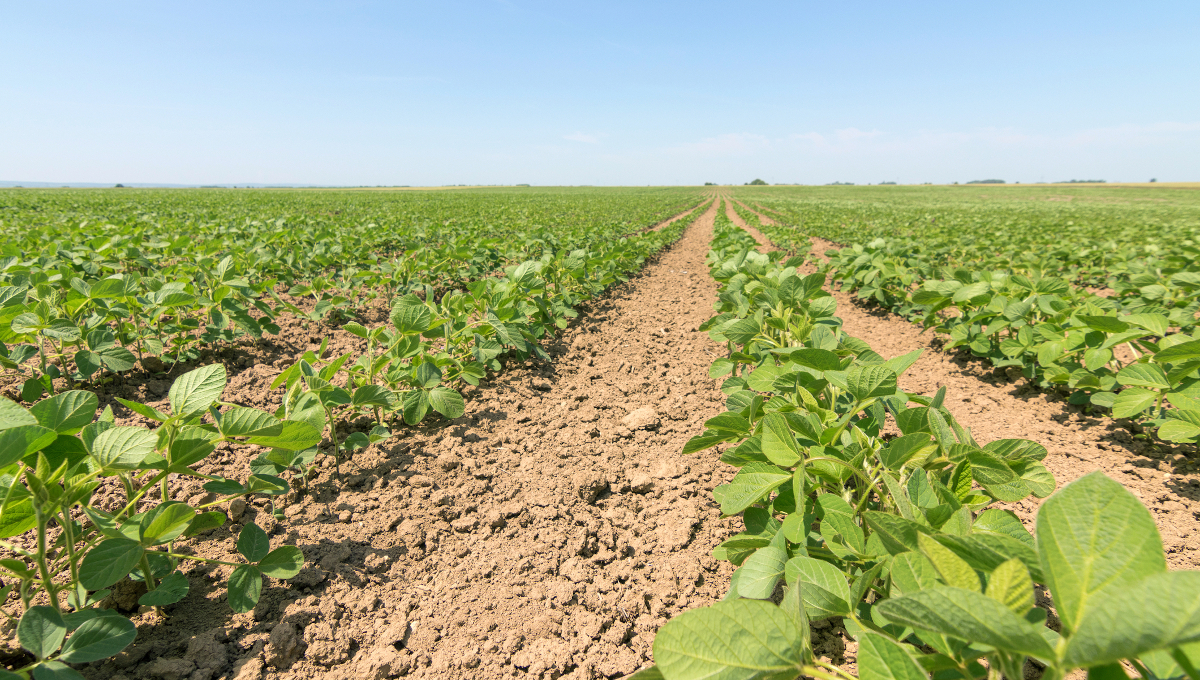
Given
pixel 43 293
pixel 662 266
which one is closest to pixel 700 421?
pixel 43 293

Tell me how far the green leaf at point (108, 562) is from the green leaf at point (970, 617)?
53.8 inches

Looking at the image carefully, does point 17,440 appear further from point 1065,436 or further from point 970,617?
point 1065,436

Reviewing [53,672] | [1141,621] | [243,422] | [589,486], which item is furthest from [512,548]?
[1141,621]

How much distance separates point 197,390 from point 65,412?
0.69 ft

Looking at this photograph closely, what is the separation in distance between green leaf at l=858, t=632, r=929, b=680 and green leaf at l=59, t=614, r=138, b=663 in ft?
4.20

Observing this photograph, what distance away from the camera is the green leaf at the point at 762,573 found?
1040mm

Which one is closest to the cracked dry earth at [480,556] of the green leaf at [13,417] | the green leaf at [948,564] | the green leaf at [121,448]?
the green leaf at [121,448]

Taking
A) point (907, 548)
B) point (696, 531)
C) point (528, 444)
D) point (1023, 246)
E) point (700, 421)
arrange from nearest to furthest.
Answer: point (907, 548) < point (696, 531) < point (528, 444) < point (700, 421) < point (1023, 246)

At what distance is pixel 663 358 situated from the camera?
3.85 meters

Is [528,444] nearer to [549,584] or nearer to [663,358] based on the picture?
[549,584]

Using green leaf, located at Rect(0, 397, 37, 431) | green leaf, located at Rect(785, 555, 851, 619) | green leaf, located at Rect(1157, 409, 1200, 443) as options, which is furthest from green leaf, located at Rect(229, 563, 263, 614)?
green leaf, located at Rect(1157, 409, 1200, 443)

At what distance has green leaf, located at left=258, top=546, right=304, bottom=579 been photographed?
1.32 metres

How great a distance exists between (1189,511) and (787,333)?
68.8 inches

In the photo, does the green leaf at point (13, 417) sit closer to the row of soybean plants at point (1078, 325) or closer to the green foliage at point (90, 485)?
the green foliage at point (90, 485)
